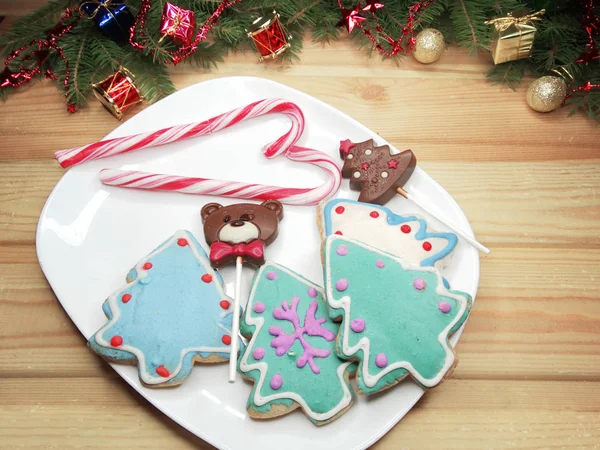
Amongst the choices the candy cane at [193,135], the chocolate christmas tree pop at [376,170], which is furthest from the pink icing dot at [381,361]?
the candy cane at [193,135]

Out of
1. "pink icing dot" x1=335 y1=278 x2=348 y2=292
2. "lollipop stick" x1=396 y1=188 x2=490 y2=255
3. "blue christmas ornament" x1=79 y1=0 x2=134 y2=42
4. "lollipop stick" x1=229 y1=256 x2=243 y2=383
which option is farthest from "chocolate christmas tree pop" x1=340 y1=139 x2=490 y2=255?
"blue christmas ornament" x1=79 y1=0 x2=134 y2=42

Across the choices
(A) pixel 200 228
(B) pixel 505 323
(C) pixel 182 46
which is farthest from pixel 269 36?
(B) pixel 505 323

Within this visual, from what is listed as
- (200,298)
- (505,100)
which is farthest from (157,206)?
(505,100)

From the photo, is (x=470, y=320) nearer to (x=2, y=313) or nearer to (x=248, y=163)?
(x=248, y=163)

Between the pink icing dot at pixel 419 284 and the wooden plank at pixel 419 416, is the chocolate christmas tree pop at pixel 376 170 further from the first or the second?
the wooden plank at pixel 419 416

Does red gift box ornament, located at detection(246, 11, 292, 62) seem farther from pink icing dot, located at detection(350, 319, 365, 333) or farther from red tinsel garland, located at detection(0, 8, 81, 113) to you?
pink icing dot, located at detection(350, 319, 365, 333)
